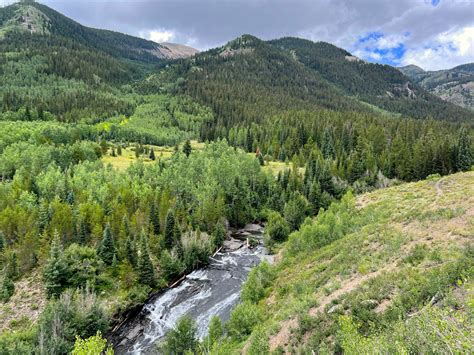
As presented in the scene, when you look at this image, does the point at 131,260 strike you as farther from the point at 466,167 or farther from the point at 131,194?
the point at 466,167

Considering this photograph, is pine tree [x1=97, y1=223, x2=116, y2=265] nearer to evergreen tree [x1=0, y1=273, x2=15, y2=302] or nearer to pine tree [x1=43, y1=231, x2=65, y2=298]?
pine tree [x1=43, y1=231, x2=65, y2=298]

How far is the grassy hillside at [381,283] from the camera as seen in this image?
1653 centimetres

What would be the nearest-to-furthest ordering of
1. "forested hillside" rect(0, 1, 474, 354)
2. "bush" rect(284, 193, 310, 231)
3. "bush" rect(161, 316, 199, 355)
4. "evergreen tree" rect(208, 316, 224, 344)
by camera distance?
"forested hillside" rect(0, 1, 474, 354) < "bush" rect(161, 316, 199, 355) < "evergreen tree" rect(208, 316, 224, 344) < "bush" rect(284, 193, 310, 231)

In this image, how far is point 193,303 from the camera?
52812 mm

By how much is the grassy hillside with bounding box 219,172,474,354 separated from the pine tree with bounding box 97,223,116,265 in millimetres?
27053

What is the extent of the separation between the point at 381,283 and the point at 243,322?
16410 millimetres

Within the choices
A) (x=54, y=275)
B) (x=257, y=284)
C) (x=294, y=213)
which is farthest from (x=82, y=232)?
(x=294, y=213)

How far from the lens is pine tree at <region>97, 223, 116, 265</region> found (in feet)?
192

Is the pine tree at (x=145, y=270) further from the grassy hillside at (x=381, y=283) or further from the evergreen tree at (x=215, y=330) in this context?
the evergreen tree at (x=215, y=330)

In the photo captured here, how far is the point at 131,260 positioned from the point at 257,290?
23962 millimetres

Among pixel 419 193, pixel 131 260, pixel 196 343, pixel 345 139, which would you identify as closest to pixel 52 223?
pixel 131 260

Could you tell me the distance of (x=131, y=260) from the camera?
58.0m

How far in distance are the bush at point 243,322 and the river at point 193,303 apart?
7283mm

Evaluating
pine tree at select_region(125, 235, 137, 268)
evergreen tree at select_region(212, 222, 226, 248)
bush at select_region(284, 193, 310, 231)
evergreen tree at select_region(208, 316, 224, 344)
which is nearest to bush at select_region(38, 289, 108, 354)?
pine tree at select_region(125, 235, 137, 268)
